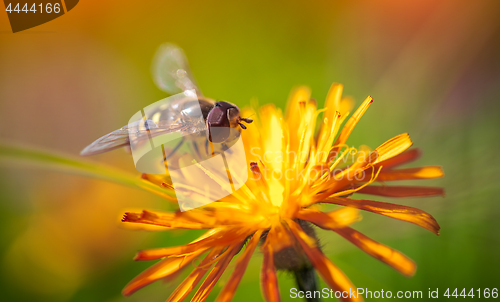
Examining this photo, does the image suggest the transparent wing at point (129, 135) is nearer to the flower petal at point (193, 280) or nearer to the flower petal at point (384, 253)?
the flower petal at point (193, 280)

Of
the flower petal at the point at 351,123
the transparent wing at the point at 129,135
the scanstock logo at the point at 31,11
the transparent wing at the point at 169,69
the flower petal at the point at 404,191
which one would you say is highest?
the scanstock logo at the point at 31,11

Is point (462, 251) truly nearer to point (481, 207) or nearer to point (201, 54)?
point (481, 207)

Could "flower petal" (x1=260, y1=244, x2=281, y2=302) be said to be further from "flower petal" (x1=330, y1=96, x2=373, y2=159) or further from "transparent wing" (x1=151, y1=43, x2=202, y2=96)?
"transparent wing" (x1=151, y1=43, x2=202, y2=96)

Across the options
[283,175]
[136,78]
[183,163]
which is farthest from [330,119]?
[136,78]

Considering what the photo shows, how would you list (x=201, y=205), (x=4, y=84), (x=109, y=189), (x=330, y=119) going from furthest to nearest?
1. (x=109, y=189)
2. (x=4, y=84)
3. (x=330, y=119)
4. (x=201, y=205)

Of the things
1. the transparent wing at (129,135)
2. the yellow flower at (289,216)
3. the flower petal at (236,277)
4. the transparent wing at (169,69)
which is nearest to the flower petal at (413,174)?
the yellow flower at (289,216)

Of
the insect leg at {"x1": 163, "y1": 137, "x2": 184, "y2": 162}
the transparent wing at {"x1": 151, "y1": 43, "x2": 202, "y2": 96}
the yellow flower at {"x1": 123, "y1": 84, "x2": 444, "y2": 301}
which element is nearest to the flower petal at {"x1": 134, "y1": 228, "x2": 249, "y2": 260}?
the yellow flower at {"x1": 123, "y1": 84, "x2": 444, "y2": 301}
